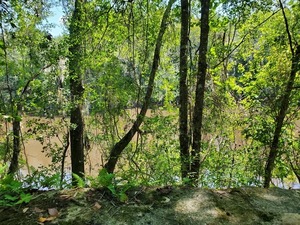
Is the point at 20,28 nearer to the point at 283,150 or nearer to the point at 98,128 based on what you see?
the point at 98,128

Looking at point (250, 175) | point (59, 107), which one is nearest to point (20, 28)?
point (59, 107)

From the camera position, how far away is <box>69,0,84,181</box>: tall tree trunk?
6.20 metres

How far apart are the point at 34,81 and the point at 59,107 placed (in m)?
1.33

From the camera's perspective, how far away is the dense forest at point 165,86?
5.20m

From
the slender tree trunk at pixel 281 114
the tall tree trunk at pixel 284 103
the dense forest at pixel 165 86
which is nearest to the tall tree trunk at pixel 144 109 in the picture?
the dense forest at pixel 165 86

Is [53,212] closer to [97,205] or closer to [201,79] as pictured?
[97,205]

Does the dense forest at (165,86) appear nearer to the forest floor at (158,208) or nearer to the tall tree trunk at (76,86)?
the tall tree trunk at (76,86)

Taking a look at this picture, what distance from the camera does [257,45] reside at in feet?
25.7

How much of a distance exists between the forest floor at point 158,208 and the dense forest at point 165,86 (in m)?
2.83

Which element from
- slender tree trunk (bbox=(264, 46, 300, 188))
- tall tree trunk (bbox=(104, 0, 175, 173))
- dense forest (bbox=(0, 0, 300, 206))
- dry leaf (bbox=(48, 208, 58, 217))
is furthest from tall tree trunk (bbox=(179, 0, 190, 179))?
dry leaf (bbox=(48, 208, 58, 217))

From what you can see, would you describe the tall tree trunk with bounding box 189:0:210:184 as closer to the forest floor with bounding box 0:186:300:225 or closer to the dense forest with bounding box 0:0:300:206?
the dense forest with bounding box 0:0:300:206

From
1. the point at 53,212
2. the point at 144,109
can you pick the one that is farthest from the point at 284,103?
the point at 53,212

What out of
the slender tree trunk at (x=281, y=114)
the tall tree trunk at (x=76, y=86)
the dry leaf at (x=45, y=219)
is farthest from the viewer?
the tall tree trunk at (x=76, y=86)

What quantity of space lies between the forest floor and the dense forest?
283 centimetres
